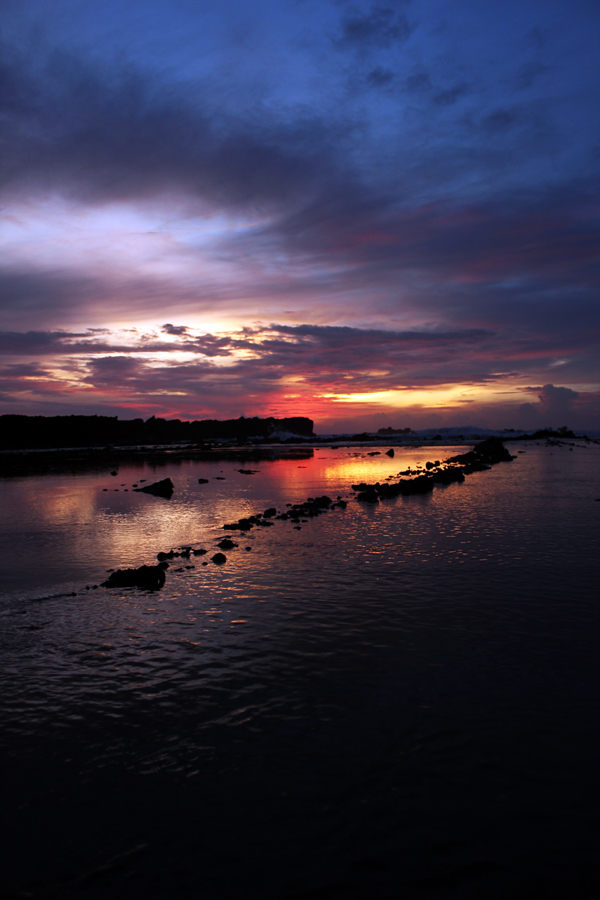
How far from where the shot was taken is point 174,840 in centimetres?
561

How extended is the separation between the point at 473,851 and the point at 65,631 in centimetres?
920

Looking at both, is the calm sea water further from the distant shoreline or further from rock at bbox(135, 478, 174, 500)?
the distant shoreline

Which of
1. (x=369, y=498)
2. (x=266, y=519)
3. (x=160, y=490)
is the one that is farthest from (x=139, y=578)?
(x=160, y=490)

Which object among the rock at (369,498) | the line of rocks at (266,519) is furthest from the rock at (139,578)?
the rock at (369,498)

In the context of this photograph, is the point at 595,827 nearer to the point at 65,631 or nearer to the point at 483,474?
the point at 65,631

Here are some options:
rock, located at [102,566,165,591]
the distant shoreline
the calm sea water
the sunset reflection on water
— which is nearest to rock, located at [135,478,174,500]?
the sunset reflection on water

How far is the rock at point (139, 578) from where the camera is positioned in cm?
1458

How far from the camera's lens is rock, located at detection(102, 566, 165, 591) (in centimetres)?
1458

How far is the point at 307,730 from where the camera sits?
745 centimetres

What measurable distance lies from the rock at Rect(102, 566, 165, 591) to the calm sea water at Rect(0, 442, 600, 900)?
49 centimetres

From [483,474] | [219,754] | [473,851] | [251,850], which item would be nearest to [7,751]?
[219,754]

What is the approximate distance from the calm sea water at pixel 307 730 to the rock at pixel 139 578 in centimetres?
49

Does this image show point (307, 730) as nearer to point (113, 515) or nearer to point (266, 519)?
point (266, 519)

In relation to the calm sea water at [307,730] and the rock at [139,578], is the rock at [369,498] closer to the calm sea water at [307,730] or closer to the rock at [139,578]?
the calm sea water at [307,730]
